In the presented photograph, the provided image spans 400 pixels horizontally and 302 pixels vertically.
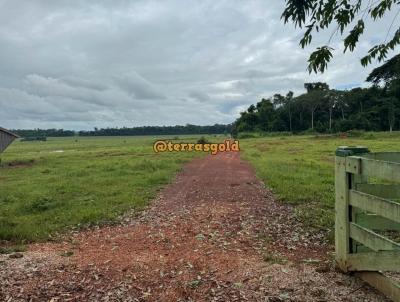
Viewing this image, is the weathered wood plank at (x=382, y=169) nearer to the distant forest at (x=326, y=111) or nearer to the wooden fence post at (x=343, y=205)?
the wooden fence post at (x=343, y=205)

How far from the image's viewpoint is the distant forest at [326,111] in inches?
3546

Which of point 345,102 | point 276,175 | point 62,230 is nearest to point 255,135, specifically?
point 345,102

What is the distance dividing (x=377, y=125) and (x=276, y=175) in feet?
263

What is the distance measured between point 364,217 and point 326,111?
10863cm

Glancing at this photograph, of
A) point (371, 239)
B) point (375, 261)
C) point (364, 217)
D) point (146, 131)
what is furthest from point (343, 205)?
point (146, 131)

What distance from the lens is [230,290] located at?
218 inches

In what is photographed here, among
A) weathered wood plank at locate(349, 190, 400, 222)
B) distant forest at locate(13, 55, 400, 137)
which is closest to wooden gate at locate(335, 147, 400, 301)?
weathered wood plank at locate(349, 190, 400, 222)

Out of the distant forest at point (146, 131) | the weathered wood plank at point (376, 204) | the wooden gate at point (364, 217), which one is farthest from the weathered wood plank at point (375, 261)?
the distant forest at point (146, 131)

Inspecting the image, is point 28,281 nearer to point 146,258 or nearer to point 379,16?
point 146,258

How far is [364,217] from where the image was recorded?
5.68 metres

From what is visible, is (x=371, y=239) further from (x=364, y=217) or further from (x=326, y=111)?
(x=326, y=111)

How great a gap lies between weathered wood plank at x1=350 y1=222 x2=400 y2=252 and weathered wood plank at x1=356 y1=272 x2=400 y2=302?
0.40 meters

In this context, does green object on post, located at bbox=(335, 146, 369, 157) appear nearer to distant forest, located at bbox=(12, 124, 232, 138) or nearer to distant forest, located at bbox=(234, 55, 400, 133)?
distant forest, located at bbox=(234, 55, 400, 133)

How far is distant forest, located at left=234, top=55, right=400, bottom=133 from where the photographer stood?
90.1 meters
